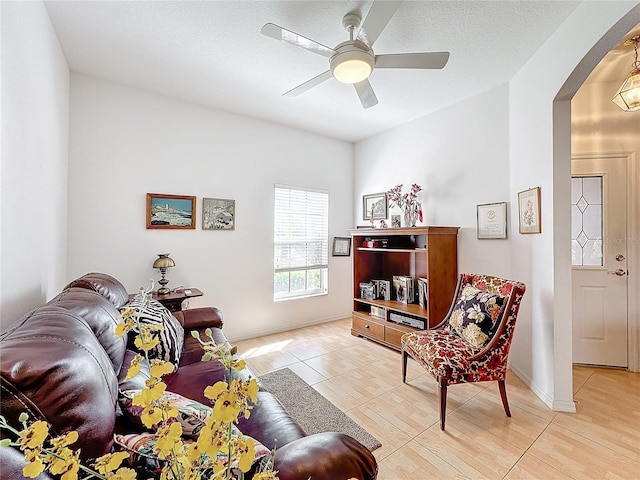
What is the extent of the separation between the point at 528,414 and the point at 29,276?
133 inches

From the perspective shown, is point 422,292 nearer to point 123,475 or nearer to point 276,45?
point 276,45

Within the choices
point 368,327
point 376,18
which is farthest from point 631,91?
point 368,327

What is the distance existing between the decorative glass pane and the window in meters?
2.91

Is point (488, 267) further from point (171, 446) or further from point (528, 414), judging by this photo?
point (171, 446)

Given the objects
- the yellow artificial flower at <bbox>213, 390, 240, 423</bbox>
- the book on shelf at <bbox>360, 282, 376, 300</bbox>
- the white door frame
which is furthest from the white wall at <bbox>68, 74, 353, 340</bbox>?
the white door frame

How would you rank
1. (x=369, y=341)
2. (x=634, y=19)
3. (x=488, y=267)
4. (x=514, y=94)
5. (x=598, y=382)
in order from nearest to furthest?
(x=634, y=19)
(x=598, y=382)
(x=514, y=94)
(x=488, y=267)
(x=369, y=341)

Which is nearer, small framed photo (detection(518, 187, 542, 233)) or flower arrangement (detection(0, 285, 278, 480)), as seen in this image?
flower arrangement (detection(0, 285, 278, 480))

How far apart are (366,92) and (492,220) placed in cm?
184

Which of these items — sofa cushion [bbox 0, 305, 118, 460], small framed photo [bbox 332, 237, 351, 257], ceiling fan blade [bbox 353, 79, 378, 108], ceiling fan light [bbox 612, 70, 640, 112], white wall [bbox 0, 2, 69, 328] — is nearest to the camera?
sofa cushion [bbox 0, 305, 118, 460]

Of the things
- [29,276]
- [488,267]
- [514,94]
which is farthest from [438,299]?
[29,276]

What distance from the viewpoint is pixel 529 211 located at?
2.49 m

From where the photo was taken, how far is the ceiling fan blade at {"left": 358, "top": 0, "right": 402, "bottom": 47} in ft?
5.07

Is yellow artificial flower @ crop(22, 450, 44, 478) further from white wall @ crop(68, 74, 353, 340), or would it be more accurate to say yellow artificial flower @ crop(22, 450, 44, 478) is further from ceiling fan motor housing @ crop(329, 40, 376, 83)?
white wall @ crop(68, 74, 353, 340)

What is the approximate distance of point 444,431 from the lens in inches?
75.1
